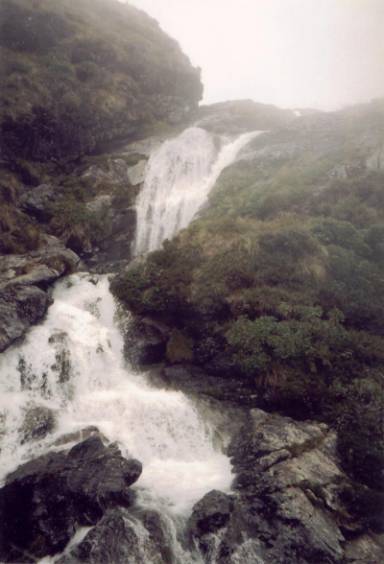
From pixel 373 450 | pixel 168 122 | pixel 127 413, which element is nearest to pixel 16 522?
pixel 127 413

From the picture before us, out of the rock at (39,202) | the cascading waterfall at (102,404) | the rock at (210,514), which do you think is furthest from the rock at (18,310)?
the rock at (39,202)

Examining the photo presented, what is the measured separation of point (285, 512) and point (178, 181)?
23.2 meters

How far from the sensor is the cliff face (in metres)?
27.0

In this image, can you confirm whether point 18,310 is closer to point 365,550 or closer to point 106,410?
point 106,410

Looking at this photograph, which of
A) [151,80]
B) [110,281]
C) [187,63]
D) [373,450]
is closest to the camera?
[373,450]

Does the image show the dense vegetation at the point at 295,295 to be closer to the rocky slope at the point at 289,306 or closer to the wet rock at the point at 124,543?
the rocky slope at the point at 289,306

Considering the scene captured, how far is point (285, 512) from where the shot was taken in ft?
27.5

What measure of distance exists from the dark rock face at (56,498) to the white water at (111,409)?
0.90 m

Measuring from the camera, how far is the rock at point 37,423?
35.8ft

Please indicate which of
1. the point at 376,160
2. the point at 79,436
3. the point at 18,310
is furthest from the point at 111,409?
the point at 376,160

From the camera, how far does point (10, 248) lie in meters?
18.0

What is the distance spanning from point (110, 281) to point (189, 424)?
7878 mm

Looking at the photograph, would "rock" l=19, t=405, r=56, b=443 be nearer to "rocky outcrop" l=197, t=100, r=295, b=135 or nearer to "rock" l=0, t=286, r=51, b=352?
"rock" l=0, t=286, r=51, b=352

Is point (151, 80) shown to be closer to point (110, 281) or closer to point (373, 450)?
point (110, 281)
